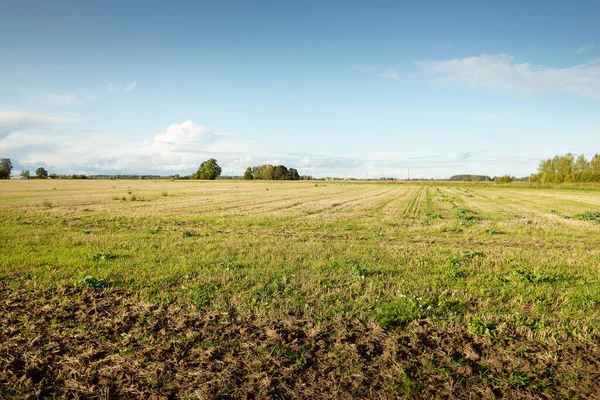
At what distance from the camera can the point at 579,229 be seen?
20203mm

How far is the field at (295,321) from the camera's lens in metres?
5.13

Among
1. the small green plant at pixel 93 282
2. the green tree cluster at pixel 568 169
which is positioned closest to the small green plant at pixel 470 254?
the small green plant at pixel 93 282

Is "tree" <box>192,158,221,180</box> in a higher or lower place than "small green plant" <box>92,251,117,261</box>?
higher

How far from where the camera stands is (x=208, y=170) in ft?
539

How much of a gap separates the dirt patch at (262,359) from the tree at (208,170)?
531 ft

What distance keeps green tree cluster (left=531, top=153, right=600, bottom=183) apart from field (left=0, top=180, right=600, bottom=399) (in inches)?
4808

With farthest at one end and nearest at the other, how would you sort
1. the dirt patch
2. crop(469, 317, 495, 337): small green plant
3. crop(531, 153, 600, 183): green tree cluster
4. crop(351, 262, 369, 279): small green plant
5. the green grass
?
crop(531, 153, 600, 183): green tree cluster, crop(351, 262, 369, 279): small green plant, the green grass, crop(469, 317, 495, 337): small green plant, the dirt patch

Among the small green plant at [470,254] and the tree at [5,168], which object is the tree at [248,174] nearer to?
the tree at [5,168]

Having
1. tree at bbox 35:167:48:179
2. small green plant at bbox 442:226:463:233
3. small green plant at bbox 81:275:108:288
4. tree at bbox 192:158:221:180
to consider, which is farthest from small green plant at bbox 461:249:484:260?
tree at bbox 35:167:48:179

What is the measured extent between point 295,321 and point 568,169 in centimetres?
17704

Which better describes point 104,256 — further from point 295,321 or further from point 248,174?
point 248,174

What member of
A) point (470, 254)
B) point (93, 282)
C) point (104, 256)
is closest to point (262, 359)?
point (93, 282)

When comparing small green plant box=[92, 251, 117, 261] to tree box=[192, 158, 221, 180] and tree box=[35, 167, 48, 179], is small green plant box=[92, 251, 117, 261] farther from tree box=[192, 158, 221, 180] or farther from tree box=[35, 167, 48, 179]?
tree box=[35, 167, 48, 179]

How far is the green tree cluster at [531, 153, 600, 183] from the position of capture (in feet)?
354
